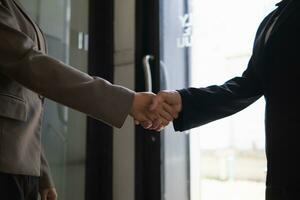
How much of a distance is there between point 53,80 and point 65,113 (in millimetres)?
1090

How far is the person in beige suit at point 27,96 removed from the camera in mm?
859

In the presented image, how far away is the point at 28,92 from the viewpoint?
0.94 meters

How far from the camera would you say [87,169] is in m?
2.02

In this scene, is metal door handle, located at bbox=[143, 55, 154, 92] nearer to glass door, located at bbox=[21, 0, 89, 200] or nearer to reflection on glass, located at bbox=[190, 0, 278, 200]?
reflection on glass, located at bbox=[190, 0, 278, 200]

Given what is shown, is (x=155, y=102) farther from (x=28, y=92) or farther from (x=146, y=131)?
(x=146, y=131)

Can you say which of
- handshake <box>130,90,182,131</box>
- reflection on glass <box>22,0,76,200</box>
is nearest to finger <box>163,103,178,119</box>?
handshake <box>130,90,182,131</box>

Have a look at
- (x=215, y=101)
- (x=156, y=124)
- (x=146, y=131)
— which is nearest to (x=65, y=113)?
(x=146, y=131)

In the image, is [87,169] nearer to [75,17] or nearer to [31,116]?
[75,17]

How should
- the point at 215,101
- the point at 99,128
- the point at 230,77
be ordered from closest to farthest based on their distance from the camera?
1. the point at 215,101
2. the point at 230,77
3. the point at 99,128

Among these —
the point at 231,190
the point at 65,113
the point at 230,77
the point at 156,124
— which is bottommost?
the point at 231,190

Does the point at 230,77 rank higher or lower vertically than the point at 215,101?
higher

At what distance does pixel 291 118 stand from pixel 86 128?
4.46 feet

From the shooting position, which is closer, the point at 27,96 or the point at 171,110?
the point at 27,96

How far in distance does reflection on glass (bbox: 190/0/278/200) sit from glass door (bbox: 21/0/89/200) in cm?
62
